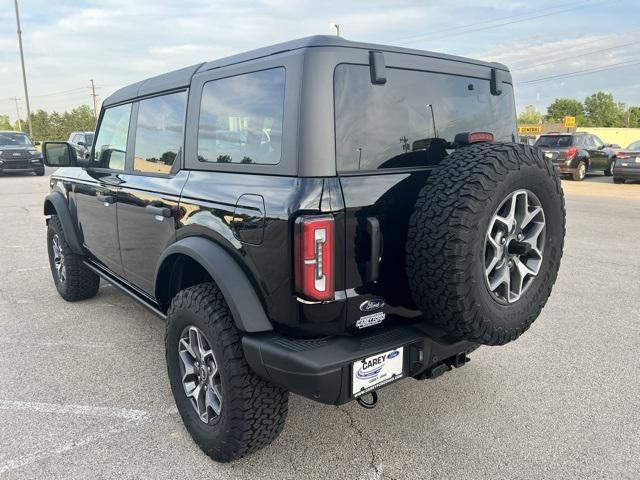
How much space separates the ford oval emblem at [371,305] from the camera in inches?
89.1

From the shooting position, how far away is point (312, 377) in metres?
2.06

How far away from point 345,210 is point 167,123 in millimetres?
1567

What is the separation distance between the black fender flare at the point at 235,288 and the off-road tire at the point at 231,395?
0.54 feet

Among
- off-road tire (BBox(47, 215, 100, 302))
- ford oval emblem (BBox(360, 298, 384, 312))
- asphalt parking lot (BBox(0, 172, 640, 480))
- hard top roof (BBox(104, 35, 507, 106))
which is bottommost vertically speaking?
asphalt parking lot (BBox(0, 172, 640, 480))

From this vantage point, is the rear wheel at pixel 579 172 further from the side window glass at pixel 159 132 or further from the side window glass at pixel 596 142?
the side window glass at pixel 159 132

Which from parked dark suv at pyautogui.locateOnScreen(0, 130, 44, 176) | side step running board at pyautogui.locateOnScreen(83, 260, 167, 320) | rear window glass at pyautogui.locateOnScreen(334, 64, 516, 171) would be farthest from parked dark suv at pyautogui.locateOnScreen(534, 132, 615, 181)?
parked dark suv at pyautogui.locateOnScreen(0, 130, 44, 176)

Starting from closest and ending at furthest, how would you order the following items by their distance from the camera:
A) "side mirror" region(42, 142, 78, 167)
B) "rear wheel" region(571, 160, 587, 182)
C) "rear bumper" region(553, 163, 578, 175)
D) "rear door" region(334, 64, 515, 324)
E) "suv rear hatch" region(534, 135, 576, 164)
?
"rear door" region(334, 64, 515, 324), "side mirror" region(42, 142, 78, 167), "suv rear hatch" region(534, 135, 576, 164), "rear bumper" region(553, 163, 578, 175), "rear wheel" region(571, 160, 587, 182)

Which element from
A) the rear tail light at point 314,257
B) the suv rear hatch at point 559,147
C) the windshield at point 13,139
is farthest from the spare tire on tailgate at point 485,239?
the windshield at point 13,139

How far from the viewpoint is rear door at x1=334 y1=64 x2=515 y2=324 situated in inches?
87.4

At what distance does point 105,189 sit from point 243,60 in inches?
69.9

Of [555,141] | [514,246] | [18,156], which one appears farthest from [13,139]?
[514,246]

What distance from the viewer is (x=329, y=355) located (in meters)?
2.11

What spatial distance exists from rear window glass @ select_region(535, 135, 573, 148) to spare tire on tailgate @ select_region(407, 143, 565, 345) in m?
16.6

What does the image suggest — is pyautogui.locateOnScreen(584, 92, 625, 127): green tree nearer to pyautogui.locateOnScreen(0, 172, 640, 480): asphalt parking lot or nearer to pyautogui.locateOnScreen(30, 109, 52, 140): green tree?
pyautogui.locateOnScreen(30, 109, 52, 140): green tree
